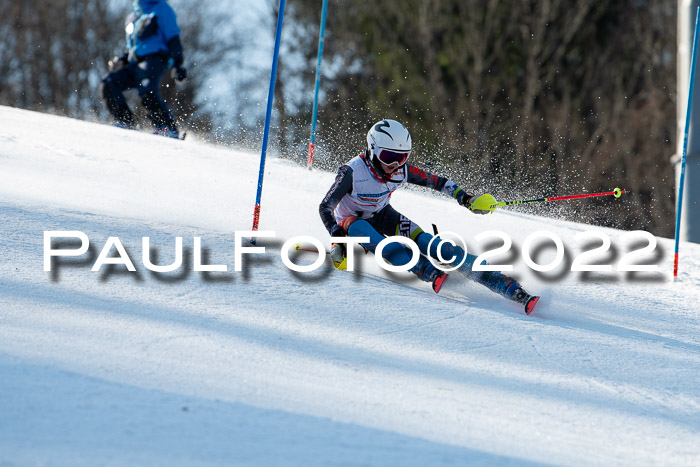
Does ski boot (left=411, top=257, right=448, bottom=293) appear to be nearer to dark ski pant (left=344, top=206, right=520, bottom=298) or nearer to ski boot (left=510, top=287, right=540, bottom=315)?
dark ski pant (left=344, top=206, right=520, bottom=298)

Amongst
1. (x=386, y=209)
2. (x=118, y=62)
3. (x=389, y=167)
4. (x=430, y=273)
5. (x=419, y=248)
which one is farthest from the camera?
(x=118, y=62)

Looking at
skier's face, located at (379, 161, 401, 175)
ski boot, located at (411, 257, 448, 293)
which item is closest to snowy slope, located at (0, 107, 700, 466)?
ski boot, located at (411, 257, 448, 293)

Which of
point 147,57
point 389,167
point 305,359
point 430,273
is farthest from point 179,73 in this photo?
point 305,359

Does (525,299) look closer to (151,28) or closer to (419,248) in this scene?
(419,248)

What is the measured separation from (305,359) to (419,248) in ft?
6.09

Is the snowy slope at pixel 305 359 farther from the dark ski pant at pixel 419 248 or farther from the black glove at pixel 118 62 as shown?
the black glove at pixel 118 62

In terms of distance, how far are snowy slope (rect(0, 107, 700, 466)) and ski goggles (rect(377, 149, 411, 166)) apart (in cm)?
69

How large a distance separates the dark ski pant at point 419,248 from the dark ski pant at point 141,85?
425 cm

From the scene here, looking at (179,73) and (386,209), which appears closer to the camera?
(386,209)

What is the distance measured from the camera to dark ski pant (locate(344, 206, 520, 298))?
4629 mm

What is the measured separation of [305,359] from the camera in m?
3.31

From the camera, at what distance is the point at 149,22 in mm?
8477

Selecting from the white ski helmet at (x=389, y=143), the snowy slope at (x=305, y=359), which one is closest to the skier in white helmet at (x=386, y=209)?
the white ski helmet at (x=389, y=143)

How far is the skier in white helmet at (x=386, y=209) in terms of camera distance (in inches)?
185
